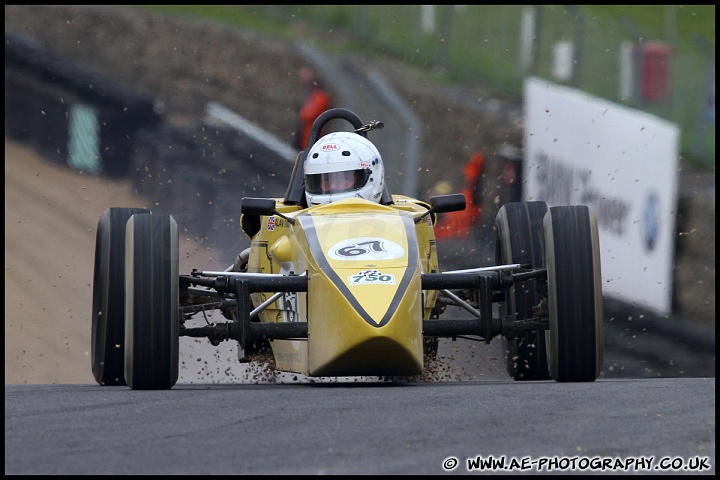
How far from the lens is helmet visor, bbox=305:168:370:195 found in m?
10.6

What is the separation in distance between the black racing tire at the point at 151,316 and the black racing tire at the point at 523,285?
2.69 m

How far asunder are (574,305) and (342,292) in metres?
1.63

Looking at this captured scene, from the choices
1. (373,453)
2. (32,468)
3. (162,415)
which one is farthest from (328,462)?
(162,415)

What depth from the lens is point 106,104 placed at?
27.4m

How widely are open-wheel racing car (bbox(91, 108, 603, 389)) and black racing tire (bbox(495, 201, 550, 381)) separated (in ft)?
0.05

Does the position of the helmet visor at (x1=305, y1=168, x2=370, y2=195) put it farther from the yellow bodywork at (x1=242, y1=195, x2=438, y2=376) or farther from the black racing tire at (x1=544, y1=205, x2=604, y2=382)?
the black racing tire at (x1=544, y1=205, x2=604, y2=382)

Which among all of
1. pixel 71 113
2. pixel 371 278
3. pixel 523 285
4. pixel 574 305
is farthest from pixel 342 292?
pixel 71 113

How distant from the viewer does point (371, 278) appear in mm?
8883

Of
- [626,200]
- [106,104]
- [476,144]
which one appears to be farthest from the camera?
[106,104]

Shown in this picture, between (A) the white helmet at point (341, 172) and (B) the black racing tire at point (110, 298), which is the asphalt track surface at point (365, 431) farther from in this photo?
(A) the white helmet at point (341, 172)

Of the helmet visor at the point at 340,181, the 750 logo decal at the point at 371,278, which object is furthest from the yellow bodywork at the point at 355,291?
the helmet visor at the point at 340,181

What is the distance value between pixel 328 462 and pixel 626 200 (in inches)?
433

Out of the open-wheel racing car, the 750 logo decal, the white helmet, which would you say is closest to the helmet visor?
the white helmet

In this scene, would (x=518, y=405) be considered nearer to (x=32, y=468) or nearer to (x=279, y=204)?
(x=32, y=468)
